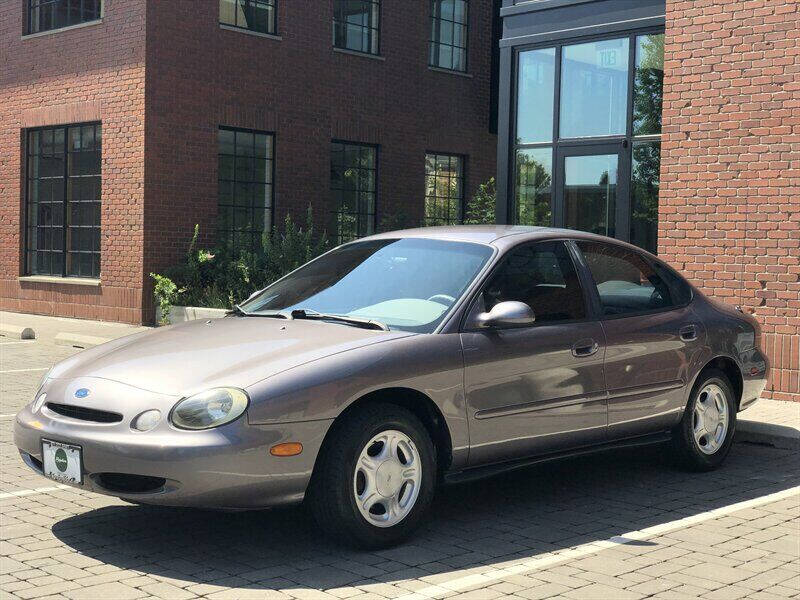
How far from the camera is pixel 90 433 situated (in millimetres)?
5168

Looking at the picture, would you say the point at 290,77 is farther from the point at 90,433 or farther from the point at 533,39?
the point at 90,433

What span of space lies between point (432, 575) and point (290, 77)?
1549 cm

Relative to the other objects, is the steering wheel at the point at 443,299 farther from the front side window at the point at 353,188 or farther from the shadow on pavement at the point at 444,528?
the front side window at the point at 353,188

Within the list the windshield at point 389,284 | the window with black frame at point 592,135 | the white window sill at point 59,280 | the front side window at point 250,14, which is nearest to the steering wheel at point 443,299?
the windshield at point 389,284

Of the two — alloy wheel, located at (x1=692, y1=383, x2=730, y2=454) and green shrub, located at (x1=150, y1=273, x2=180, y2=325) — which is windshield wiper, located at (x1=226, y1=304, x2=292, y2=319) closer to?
alloy wheel, located at (x1=692, y1=383, x2=730, y2=454)

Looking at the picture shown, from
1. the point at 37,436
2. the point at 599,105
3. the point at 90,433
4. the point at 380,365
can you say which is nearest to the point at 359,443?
the point at 380,365

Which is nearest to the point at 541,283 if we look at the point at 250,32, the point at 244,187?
the point at 244,187

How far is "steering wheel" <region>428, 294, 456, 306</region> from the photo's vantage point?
6062 mm

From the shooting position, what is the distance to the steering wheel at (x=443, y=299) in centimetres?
606

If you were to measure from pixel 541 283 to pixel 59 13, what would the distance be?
15540 mm

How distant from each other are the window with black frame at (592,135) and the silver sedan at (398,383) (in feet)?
19.5

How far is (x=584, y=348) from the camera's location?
6508 mm

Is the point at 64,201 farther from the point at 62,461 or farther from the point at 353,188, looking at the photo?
the point at 62,461

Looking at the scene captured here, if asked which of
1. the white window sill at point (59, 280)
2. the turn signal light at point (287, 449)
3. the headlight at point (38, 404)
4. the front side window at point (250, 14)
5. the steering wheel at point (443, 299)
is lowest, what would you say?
the turn signal light at point (287, 449)
